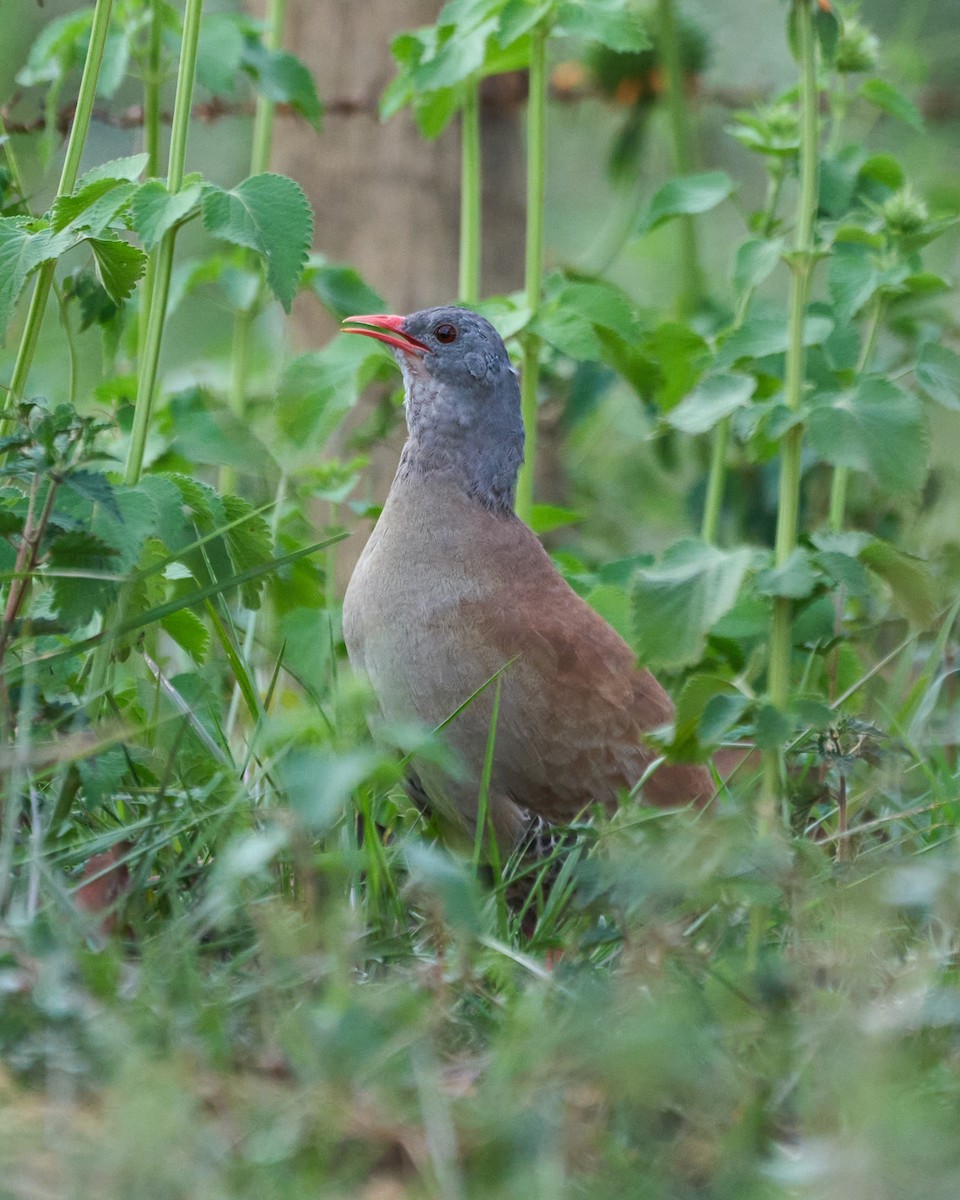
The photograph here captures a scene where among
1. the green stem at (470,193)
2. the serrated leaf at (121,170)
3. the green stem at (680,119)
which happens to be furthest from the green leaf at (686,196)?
the green stem at (680,119)

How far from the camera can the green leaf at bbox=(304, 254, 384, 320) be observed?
3.69m

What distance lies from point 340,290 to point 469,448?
0.66 metres

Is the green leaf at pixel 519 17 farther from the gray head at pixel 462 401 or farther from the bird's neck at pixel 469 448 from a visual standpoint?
the bird's neck at pixel 469 448

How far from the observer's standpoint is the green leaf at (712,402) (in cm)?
269

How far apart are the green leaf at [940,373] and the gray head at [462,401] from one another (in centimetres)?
95

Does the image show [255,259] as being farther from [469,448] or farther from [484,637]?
[484,637]

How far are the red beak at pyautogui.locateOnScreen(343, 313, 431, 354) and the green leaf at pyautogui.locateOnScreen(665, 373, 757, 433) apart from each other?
882mm

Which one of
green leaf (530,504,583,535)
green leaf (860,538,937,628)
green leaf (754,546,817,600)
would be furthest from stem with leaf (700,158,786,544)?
green leaf (754,546,817,600)

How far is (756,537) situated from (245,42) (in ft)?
7.72

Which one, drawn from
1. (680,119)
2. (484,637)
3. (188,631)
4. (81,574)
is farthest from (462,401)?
(680,119)

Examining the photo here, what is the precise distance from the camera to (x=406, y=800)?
10.9 feet

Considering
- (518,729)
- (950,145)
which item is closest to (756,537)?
(518,729)

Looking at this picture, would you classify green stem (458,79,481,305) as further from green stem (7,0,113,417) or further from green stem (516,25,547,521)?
green stem (7,0,113,417)

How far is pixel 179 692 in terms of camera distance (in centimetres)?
298
